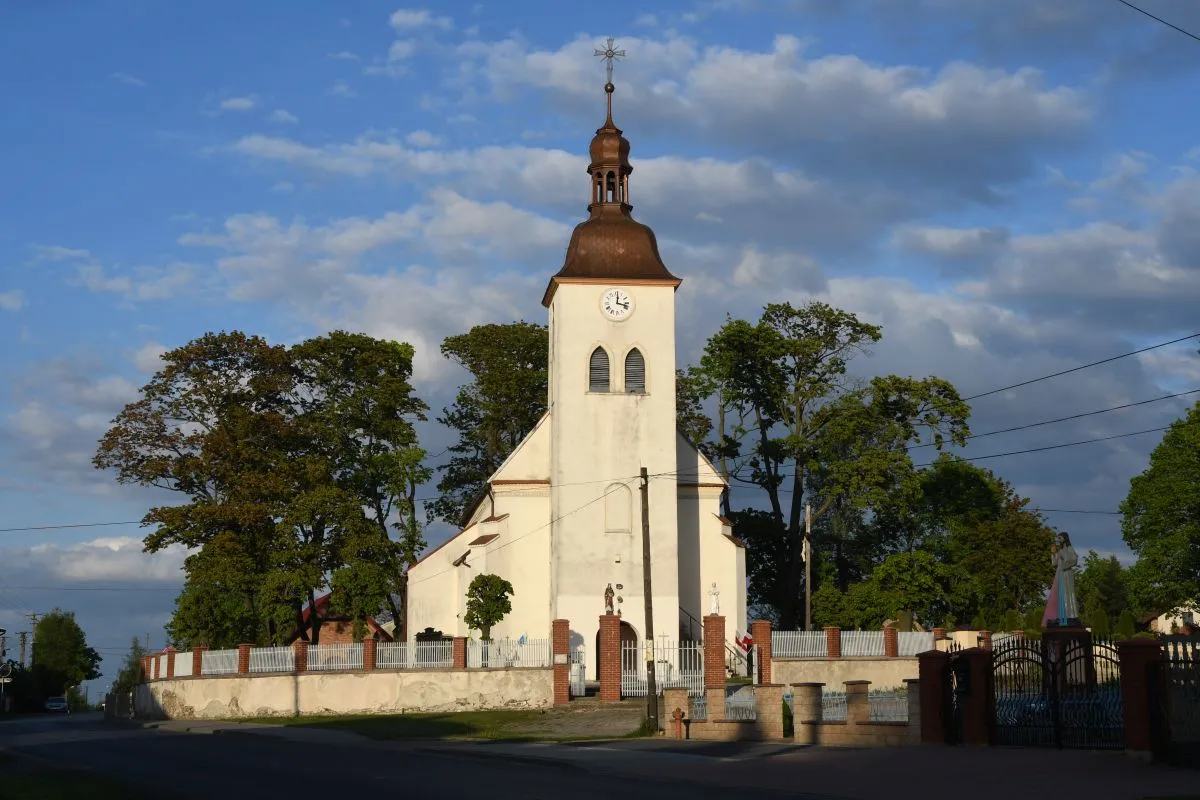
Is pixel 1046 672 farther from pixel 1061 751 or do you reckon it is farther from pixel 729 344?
pixel 729 344

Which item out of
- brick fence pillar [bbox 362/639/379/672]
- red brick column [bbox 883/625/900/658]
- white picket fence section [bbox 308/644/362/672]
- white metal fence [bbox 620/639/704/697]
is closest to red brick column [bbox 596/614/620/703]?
white metal fence [bbox 620/639/704/697]

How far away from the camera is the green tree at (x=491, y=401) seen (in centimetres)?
5931

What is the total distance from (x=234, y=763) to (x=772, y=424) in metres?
35.7

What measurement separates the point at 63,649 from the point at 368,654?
65339mm

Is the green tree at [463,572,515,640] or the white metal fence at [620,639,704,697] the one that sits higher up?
the green tree at [463,572,515,640]

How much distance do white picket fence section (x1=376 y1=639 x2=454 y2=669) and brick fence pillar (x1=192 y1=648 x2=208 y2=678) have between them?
276 inches

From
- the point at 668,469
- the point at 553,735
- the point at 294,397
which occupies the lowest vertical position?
the point at 553,735

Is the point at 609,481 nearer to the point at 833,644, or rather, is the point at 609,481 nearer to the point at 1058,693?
the point at 833,644

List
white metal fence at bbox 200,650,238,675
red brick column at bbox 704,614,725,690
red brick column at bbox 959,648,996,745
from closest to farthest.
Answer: red brick column at bbox 959,648,996,745, red brick column at bbox 704,614,725,690, white metal fence at bbox 200,650,238,675

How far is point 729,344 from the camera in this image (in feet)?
177

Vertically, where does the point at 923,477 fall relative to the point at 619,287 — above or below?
below

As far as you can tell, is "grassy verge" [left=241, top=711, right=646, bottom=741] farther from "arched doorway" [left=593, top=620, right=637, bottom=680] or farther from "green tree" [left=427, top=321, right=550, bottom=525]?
"green tree" [left=427, top=321, right=550, bottom=525]

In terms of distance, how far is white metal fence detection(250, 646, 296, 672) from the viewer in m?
39.0

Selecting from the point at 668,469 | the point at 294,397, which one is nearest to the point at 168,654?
the point at 294,397
